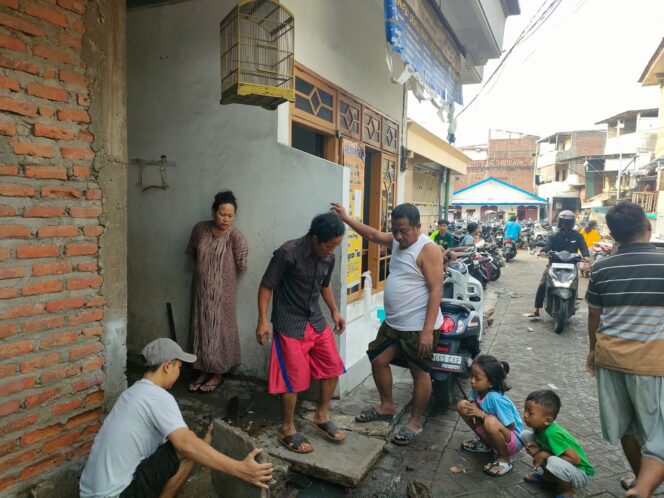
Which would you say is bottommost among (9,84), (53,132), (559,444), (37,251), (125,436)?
(559,444)

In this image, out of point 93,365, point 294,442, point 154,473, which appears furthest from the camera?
point 294,442

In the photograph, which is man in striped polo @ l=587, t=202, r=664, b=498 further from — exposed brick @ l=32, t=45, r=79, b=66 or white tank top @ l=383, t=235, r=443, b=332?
exposed brick @ l=32, t=45, r=79, b=66

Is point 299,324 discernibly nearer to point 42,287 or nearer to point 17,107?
point 42,287

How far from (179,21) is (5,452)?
12.6ft

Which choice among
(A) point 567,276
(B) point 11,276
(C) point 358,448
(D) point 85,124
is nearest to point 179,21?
(D) point 85,124

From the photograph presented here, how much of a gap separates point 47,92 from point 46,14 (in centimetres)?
42

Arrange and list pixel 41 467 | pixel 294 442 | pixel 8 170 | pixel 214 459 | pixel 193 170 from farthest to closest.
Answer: pixel 193 170
pixel 294 442
pixel 41 467
pixel 8 170
pixel 214 459

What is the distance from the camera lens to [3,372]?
2443mm

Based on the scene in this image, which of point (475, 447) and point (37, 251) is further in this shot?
point (475, 447)

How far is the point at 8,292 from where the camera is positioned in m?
2.45

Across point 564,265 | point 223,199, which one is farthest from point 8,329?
point 564,265

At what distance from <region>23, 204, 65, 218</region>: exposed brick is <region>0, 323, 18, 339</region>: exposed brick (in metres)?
0.60

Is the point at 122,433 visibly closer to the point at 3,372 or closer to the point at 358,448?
the point at 3,372

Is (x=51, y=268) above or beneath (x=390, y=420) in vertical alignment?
above
